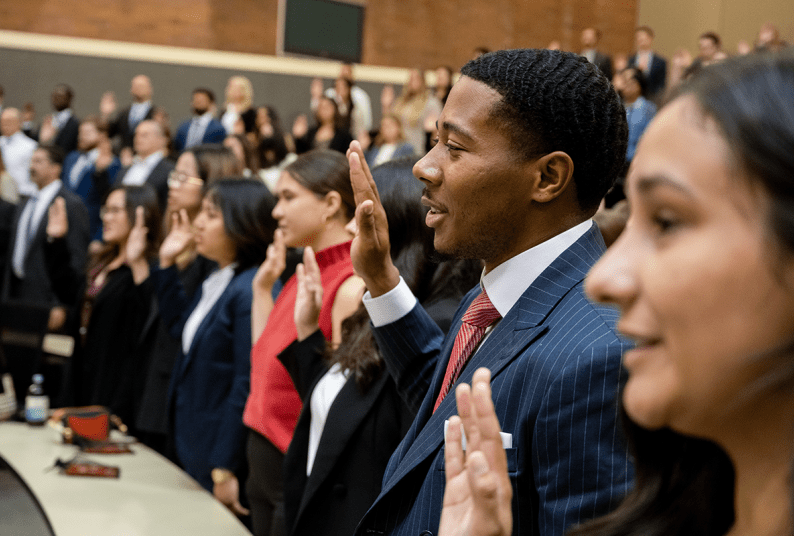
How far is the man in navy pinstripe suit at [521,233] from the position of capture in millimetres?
1120

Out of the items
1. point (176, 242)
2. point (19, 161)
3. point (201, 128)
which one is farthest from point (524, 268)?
point (19, 161)

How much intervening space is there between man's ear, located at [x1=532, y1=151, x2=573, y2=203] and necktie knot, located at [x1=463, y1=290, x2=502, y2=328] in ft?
0.65

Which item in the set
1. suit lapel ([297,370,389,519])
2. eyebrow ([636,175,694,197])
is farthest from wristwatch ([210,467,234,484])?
eyebrow ([636,175,694,197])

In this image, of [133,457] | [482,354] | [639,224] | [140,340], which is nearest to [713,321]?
[639,224]

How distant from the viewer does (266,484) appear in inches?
105

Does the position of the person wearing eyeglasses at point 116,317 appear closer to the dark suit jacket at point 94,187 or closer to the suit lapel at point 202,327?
the suit lapel at point 202,327

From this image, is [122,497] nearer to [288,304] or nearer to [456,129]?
[288,304]

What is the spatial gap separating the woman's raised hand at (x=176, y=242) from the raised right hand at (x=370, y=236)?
7.90ft

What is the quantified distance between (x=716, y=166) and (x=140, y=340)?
385 cm

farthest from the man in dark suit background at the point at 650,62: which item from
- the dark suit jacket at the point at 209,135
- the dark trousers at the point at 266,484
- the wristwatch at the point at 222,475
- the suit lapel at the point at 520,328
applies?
the suit lapel at the point at 520,328

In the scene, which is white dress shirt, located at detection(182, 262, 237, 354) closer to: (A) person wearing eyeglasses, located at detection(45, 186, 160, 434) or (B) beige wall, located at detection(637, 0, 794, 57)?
(A) person wearing eyeglasses, located at detection(45, 186, 160, 434)

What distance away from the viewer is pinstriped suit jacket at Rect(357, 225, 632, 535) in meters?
1.03

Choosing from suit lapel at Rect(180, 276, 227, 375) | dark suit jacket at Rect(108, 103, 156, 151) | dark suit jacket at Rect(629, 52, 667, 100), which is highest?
dark suit jacket at Rect(629, 52, 667, 100)

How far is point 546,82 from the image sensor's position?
1.34 m
